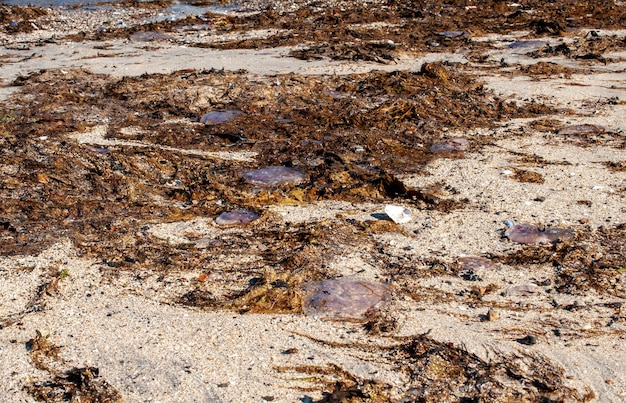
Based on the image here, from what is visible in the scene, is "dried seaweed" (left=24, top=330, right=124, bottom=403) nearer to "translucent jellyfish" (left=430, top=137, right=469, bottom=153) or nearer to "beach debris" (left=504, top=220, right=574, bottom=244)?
"beach debris" (left=504, top=220, right=574, bottom=244)

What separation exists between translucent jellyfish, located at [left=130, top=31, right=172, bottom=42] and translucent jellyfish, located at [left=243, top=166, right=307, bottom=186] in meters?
6.20

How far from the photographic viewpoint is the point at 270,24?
40.7 feet

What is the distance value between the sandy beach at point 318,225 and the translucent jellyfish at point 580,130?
2 cm

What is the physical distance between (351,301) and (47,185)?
2868mm

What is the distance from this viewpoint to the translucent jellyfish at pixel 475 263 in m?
4.59

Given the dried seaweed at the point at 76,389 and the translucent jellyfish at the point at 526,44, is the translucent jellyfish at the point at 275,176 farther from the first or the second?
the translucent jellyfish at the point at 526,44

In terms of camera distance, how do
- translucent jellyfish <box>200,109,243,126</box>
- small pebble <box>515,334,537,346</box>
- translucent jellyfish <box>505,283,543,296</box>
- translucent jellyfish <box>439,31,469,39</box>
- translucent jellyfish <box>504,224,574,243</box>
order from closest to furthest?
small pebble <box>515,334,537,346</box>, translucent jellyfish <box>505,283,543,296</box>, translucent jellyfish <box>504,224,574,243</box>, translucent jellyfish <box>200,109,243,126</box>, translucent jellyfish <box>439,31,469,39</box>

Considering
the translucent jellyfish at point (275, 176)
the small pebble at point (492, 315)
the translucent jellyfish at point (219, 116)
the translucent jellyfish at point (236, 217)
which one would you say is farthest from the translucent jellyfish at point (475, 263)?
the translucent jellyfish at point (219, 116)

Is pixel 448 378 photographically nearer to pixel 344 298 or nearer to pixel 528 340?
pixel 528 340

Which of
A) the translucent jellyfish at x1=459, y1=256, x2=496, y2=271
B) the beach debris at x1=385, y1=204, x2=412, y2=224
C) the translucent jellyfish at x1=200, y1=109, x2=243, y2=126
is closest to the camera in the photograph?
the translucent jellyfish at x1=459, y1=256, x2=496, y2=271

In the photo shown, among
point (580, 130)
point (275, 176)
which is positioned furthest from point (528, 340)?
point (580, 130)

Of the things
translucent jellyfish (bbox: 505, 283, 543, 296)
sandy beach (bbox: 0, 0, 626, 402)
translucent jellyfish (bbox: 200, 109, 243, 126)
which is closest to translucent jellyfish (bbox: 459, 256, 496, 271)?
sandy beach (bbox: 0, 0, 626, 402)

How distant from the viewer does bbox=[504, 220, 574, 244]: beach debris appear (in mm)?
4914

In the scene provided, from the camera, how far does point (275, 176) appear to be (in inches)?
241
